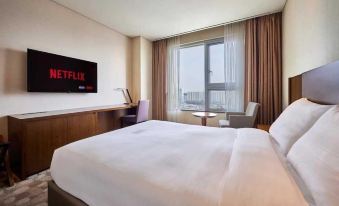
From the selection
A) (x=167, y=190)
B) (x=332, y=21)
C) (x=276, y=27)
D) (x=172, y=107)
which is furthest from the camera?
(x=172, y=107)

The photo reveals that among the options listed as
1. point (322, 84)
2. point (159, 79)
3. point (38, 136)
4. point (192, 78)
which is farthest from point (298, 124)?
point (159, 79)

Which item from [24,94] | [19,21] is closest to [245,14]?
[19,21]

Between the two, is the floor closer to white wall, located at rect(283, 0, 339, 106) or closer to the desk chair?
the desk chair

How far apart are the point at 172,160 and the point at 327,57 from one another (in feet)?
5.14

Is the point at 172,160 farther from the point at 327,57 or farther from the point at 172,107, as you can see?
the point at 172,107

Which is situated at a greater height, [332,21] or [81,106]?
[332,21]

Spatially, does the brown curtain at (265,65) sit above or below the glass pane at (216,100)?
above

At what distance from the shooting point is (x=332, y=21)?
1297mm

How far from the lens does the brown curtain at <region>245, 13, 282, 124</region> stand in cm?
308

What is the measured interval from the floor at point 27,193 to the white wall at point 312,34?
2.87 meters

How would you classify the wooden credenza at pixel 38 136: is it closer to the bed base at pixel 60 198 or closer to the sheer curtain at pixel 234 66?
the bed base at pixel 60 198

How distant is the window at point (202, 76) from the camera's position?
3818 millimetres

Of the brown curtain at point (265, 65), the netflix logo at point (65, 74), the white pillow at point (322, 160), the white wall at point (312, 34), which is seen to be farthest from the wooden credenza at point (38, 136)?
the brown curtain at point (265, 65)

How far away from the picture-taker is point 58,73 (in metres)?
2.65
